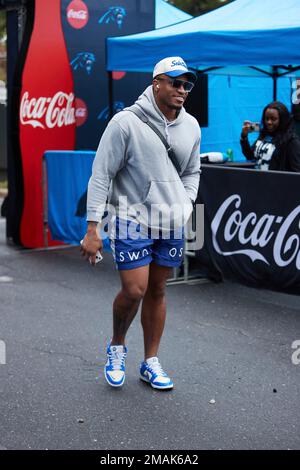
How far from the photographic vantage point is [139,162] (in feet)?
13.5

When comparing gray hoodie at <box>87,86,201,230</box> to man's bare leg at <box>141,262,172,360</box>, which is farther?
man's bare leg at <box>141,262,172,360</box>

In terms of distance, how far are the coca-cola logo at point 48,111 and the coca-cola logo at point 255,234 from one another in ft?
10.5

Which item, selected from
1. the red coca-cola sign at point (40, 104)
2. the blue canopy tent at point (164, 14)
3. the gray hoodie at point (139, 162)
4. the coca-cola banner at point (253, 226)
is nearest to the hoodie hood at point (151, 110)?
the gray hoodie at point (139, 162)

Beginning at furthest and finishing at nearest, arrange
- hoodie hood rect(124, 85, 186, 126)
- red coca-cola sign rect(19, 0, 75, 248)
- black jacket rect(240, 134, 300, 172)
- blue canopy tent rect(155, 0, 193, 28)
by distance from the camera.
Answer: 1. blue canopy tent rect(155, 0, 193, 28)
2. red coca-cola sign rect(19, 0, 75, 248)
3. black jacket rect(240, 134, 300, 172)
4. hoodie hood rect(124, 85, 186, 126)

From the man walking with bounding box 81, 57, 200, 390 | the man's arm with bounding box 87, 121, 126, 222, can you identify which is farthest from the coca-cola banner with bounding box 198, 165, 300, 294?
the man's arm with bounding box 87, 121, 126, 222

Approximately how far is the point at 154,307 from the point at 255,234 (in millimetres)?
2332

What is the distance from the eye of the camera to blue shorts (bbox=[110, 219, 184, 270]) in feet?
13.7

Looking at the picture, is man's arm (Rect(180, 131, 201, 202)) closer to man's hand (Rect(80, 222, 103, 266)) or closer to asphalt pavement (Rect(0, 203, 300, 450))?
man's hand (Rect(80, 222, 103, 266))

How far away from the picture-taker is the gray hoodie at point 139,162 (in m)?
4.09

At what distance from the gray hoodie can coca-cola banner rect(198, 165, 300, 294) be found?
2.17m

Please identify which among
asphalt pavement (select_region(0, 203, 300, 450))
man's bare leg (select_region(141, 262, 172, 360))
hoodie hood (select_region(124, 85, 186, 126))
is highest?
hoodie hood (select_region(124, 85, 186, 126))

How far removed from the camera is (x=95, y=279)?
7.56 m

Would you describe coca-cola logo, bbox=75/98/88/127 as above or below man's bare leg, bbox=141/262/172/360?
above
